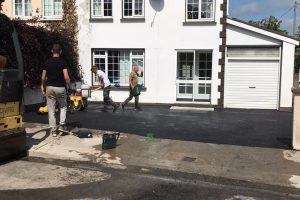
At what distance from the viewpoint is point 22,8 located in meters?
19.8

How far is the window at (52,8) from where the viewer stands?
19422 mm

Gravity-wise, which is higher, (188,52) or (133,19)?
(133,19)

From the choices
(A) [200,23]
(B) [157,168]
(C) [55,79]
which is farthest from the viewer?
(A) [200,23]

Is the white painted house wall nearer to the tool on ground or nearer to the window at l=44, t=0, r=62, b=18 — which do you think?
the window at l=44, t=0, r=62, b=18

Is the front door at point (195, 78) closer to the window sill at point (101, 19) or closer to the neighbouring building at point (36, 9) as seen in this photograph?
the window sill at point (101, 19)

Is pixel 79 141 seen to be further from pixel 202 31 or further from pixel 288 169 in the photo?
pixel 202 31

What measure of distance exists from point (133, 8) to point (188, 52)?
3.05 meters

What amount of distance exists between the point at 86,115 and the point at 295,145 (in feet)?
25.4

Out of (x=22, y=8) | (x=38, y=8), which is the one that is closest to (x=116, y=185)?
(x=38, y=8)

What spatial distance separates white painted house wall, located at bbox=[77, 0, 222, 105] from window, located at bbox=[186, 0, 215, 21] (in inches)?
Result: 10.4

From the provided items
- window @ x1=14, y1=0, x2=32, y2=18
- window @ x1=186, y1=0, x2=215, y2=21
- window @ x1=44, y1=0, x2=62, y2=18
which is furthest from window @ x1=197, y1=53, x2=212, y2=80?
window @ x1=14, y1=0, x2=32, y2=18

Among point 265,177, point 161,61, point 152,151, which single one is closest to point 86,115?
point 161,61

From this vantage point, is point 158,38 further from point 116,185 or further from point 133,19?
point 116,185

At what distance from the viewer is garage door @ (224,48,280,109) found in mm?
18062
